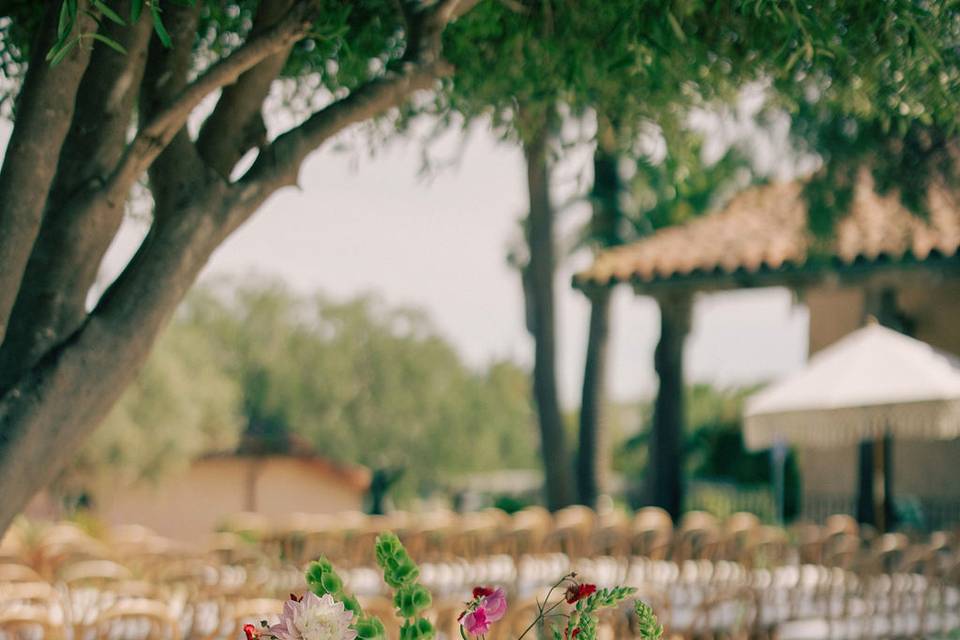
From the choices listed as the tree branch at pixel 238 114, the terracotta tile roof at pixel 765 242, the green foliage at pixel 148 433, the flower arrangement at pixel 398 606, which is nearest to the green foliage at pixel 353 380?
the green foliage at pixel 148 433

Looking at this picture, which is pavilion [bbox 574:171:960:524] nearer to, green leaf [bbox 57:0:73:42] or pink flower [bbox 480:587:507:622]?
green leaf [bbox 57:0:73:42]

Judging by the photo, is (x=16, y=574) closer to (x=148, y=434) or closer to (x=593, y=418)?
(x=593, y=418)

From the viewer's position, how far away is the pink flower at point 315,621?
2.29 meters

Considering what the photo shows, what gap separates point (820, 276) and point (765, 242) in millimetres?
1092

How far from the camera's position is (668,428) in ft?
51.5

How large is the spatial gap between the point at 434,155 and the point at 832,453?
1417cm

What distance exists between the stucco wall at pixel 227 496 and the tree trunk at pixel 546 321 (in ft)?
65.4

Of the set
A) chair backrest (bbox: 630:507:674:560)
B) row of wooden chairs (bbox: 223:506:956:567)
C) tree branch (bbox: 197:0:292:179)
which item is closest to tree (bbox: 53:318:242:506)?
row of wooden chairs (bbox: 223:506:956:567)

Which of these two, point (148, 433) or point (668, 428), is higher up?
point (148, 433)

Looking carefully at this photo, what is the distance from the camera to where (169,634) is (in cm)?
561

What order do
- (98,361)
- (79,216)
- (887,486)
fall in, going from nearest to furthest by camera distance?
(98,361) < (79,216) < (887,486)

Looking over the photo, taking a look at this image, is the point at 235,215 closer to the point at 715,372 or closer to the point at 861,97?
the point at 861,97

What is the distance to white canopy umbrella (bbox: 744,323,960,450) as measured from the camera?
8891mm

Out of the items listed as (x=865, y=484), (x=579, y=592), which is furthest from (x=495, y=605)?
(x=865, y=484)
